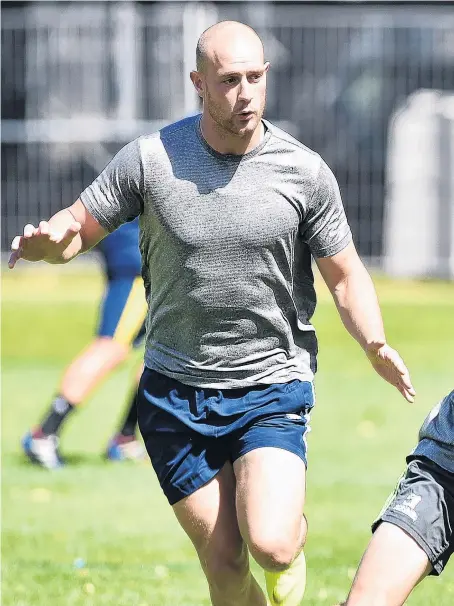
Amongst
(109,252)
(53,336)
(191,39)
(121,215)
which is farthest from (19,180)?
(121,215)

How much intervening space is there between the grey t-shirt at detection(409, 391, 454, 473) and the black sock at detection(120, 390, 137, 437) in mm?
4574

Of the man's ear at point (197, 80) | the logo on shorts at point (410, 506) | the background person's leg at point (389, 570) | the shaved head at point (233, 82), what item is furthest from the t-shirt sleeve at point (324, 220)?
the background person's leg at point (389, 570)

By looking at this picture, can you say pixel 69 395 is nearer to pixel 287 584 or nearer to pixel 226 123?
pixel 287 584

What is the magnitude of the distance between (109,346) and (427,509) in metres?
4.81

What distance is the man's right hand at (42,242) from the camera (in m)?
4.52

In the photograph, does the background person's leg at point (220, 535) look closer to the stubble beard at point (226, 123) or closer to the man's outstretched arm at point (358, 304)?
the man's outstretched arm at point (358, 304)

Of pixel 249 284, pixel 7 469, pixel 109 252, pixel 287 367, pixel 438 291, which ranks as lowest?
pixel 438 291

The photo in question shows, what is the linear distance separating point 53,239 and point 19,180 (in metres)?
16.4

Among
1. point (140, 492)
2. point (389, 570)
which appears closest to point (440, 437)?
point (389, 570)

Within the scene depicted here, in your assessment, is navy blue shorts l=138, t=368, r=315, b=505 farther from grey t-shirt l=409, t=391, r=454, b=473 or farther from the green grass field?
the green grass field

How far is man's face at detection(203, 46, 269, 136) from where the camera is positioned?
457 centimetres

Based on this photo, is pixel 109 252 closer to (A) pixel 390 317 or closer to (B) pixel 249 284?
(B) pixel 249 284

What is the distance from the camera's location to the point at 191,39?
2030cm

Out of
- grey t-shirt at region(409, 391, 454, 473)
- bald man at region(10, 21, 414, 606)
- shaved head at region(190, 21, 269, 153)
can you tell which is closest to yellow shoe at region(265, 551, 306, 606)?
bald man at region(10, 21, 414, 606)
